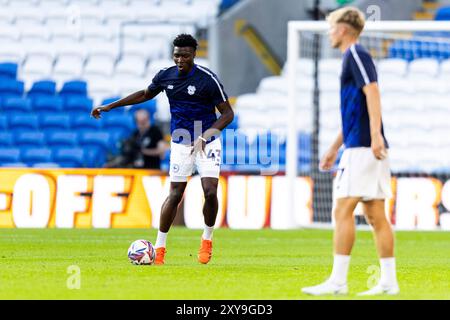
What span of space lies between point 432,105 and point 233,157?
4074 mm

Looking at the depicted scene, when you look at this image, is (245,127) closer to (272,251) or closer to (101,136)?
(101,136)

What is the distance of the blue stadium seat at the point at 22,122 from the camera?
23609 mm

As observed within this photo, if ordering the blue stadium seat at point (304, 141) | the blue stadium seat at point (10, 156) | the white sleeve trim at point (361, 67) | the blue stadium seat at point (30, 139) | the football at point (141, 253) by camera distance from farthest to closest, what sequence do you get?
the blue stadium seat at point (30, 139) < the blue stadium seat at point (10, 156) < the blue stadium seat at point (304, 141) < the football at point (141, 253) < the white sleeve trim at point (361, 67)

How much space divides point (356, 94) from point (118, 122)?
1518cm

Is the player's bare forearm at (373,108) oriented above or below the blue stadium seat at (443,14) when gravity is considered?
below

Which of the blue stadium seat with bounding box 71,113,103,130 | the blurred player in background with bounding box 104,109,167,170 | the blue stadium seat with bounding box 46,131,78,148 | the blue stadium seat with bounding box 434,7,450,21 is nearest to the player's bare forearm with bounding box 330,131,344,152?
the blurred player in background with bounding box 104,109,167,170

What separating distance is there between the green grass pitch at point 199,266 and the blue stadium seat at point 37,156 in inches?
198

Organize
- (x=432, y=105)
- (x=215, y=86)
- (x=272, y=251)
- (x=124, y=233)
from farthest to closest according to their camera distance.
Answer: (x=432, y=105), (x=124, y=233), (x=272, y=251), (x=215, y=86)

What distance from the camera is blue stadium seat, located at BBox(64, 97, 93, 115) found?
23.8m

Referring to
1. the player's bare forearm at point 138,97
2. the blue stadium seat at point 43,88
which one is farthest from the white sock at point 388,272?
the blue stadium seat at point 43,88

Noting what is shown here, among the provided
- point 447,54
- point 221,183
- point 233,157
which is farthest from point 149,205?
point 447,54

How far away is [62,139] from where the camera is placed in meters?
23.3

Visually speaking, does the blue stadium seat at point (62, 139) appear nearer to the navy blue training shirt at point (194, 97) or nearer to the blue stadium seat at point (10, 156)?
the blue stadium seat at point (10, 156)

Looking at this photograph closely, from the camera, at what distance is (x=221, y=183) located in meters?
19.8
